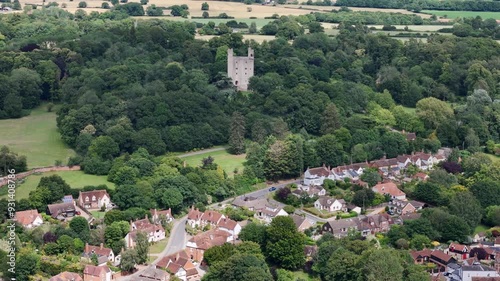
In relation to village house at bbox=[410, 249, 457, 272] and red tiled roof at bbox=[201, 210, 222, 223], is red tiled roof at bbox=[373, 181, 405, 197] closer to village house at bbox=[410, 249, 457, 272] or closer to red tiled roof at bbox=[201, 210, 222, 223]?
village house at bbox=[410, 249, 457, 272]

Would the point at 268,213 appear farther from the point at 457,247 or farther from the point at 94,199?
the point at 457,247

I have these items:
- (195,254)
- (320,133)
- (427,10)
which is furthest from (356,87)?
(427,10)

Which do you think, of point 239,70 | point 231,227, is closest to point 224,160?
point 231,227

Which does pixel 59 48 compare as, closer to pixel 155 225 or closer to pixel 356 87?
pixel 356 87

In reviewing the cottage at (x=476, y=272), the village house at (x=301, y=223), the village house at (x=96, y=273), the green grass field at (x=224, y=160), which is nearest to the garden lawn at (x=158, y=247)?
the village house at (x=96, y=273)

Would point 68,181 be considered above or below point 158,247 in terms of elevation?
above

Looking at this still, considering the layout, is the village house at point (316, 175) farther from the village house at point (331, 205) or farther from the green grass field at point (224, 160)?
the green grass field at point (224, 160)
